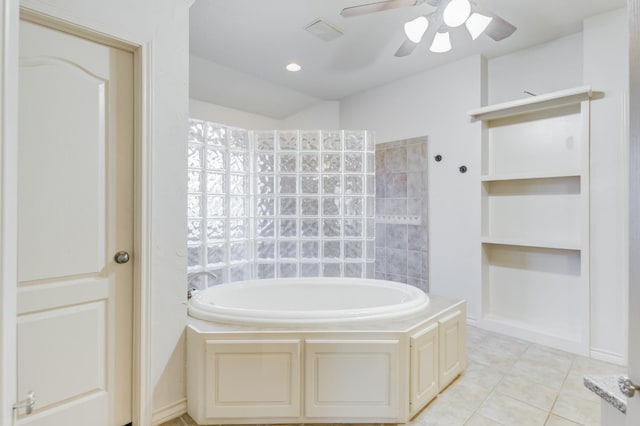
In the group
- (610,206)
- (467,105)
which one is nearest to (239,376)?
(610,206)

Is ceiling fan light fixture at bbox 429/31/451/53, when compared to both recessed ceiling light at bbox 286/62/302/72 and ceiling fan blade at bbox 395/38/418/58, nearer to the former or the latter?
ceiling fan blade at bbox 395/38/418/58

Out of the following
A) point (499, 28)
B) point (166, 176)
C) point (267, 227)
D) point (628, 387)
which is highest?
point (499, 28)

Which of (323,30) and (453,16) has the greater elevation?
(323,30)

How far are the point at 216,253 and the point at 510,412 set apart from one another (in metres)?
2.19

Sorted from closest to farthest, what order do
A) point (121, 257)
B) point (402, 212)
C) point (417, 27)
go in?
point (121, 257), point (417, 27), point (402, 212)

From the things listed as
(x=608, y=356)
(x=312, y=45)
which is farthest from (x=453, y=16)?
(x=608, y=356)

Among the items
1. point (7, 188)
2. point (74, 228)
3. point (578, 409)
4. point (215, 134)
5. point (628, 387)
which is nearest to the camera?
point (628, 387)

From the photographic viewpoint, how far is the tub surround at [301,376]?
5.58ft

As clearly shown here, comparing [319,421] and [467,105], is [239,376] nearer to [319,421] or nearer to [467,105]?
[319,421]

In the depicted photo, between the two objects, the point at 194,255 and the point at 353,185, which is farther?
the point at 353,185

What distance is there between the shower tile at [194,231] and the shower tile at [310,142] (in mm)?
1066

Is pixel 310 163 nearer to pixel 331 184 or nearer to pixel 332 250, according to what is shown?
pixel 331 184

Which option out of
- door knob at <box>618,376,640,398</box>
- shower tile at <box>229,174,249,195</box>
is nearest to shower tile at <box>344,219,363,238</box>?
shower tile at <box>229,174,249,195</box>

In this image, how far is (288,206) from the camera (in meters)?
2.86
